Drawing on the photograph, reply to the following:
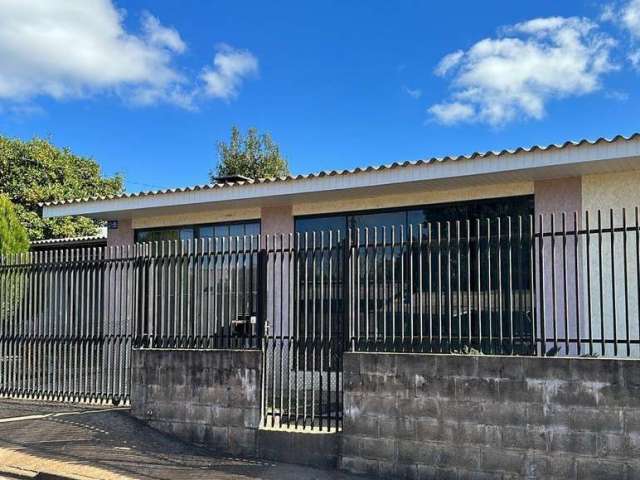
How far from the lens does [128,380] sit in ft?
27.8

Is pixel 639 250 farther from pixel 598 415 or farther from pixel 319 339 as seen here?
pixel 319 339

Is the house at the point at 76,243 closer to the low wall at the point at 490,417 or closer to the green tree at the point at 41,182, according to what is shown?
the green tree at the point at 41,182

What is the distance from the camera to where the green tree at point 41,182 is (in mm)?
21234

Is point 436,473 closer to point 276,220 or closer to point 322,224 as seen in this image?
point 322,224

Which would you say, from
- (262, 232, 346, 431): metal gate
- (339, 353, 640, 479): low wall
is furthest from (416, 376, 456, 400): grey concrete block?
(262, 232, 346, 431): metal gate

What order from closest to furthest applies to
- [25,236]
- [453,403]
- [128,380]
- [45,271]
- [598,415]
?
[598,415], [453,403], [128,380], [45,271], [25,236]

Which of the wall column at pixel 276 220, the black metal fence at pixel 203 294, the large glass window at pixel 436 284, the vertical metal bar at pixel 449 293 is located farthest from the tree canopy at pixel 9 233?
the vertical metal bar at pixel 449 293

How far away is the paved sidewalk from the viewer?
617cm

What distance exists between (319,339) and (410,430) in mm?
1444

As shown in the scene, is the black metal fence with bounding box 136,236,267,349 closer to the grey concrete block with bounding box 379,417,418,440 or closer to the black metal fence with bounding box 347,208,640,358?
the black metal fence with bounding box 347,208,640,358

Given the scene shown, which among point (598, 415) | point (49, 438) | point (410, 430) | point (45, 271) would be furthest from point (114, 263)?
A: point (598, 415)

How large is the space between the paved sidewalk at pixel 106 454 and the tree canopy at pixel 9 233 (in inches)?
186

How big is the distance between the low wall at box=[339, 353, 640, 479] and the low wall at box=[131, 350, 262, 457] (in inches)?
48.0

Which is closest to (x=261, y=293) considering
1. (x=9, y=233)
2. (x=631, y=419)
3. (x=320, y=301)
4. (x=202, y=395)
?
(x=320, y=301)
